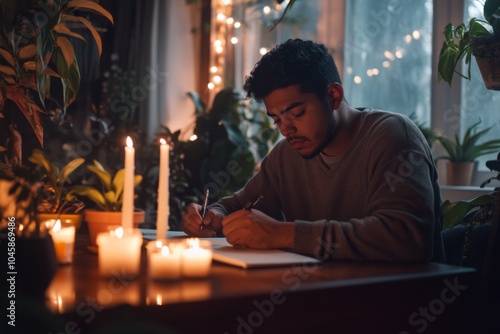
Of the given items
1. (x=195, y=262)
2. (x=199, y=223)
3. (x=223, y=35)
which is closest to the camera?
(x=195, y=262)

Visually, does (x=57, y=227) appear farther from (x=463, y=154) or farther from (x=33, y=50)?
(x=463, y=154)

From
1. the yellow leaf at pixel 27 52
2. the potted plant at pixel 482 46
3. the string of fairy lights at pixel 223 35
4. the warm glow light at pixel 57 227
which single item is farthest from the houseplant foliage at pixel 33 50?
the string of fairy lights at pixel 223 35

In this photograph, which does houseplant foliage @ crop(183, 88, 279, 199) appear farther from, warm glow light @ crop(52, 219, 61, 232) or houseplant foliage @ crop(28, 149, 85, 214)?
warm glow light @ crop(52, 219, 61, 232)

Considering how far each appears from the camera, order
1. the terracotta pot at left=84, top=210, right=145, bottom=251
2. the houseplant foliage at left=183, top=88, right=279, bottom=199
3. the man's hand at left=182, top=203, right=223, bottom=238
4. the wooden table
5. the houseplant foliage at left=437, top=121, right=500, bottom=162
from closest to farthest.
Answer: the wooden table < the terracotta pot at left=84, top=210, right=145, bottom=251 < the man's hand at left=182, top=203, right=223, bottom=238 < the houseplant foliage at left=437, top=121, right=500, bottom=162 < the houseplant foliage at left=183, top=88, right=279, bottom=199

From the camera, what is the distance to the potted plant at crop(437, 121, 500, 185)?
8.94 ft

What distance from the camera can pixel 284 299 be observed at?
99cm

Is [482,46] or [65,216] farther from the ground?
[482,46]

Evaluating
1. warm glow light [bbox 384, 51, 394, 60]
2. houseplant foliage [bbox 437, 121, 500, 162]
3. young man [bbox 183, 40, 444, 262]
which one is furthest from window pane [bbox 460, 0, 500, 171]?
young man [bbox 183, 40, 444, 262]

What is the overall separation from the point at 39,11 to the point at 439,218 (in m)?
1.25

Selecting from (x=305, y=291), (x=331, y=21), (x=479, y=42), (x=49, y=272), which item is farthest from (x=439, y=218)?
(x=331, y=21)

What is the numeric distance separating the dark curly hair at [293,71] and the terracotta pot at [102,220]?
590 mm

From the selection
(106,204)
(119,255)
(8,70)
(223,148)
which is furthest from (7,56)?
(223,148)

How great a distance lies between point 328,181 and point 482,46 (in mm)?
654

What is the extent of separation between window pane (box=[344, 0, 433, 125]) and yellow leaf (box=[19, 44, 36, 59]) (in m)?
1.95
